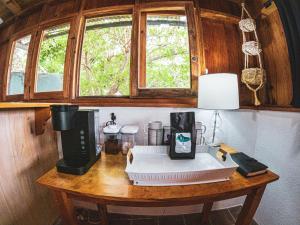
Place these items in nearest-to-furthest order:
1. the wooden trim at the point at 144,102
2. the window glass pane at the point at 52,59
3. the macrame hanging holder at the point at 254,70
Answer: the macrame hanging holder at the point at 254,70, the wooden trim at the point at 144,102, the window glass pane at the point at 52,59

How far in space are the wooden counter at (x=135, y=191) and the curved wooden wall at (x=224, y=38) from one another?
649 millimetres

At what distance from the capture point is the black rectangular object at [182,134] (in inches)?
35.4

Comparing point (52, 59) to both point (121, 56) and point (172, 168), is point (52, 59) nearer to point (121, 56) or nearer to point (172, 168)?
point (121, 56)

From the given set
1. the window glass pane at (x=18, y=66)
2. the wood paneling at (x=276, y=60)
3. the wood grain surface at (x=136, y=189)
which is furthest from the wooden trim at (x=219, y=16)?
the window glass pane at (x=18, y=66)

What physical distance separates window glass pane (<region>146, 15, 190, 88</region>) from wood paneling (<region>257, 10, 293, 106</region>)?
2.07 ft

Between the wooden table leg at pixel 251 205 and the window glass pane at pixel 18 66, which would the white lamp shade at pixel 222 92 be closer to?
the wooden table leg at pixel 251 205

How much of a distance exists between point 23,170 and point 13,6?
2.18 meters

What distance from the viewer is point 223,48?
142cm

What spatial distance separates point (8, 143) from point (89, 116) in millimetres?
590

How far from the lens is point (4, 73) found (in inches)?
78.5

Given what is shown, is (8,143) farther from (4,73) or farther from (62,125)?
(4,73)

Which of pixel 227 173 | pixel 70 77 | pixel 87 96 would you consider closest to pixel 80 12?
pixel 70 77

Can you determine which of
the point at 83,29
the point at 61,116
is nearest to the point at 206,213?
the point at 61,116

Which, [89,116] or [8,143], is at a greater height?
[89,116]
